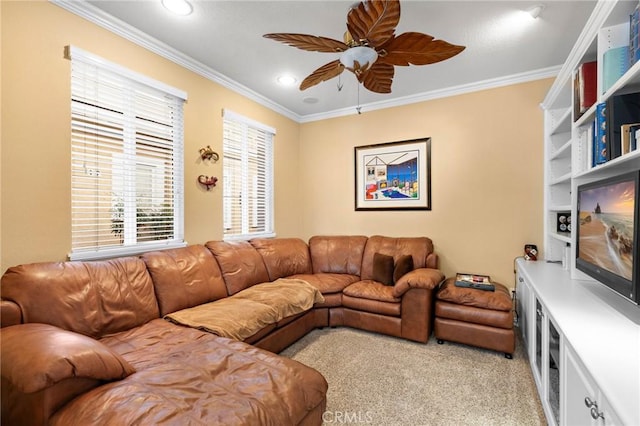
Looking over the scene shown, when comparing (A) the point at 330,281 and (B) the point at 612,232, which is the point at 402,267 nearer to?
(A) the point at 330,281

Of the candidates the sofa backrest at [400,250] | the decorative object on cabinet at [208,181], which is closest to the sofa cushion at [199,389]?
the decorative object on cabinet at [208,181]

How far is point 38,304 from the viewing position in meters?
1.64

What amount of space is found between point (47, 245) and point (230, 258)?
1.38 meters

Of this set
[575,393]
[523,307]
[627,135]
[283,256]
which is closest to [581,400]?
[575,393]

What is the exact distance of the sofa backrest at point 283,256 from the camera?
3.39 metres

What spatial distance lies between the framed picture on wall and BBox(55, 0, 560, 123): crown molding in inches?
22.1

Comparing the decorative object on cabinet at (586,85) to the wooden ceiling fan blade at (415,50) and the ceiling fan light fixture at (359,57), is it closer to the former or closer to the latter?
the wooden ceiling fan blade at (415,50)

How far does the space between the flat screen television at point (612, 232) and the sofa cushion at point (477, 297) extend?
68 centimetres

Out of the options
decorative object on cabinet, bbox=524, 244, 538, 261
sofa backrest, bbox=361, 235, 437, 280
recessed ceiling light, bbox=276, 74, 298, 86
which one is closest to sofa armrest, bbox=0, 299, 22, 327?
recessed ceiling light, bbox=276, 74, 298, 86

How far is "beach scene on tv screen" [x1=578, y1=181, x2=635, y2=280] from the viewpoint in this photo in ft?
4.57

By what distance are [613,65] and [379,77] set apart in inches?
52.8

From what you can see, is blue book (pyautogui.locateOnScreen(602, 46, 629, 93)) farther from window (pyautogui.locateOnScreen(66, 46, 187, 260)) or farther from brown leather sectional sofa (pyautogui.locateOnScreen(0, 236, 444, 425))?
window (pyautogui.locateOnScreen(66, 46, 187, 260))

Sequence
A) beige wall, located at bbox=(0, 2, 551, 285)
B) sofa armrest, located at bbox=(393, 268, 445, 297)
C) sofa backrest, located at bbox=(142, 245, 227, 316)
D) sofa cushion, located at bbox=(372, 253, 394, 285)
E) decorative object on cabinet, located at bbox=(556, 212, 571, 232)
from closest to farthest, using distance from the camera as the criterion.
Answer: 1. beige wall, located at bbox=(0, 2, 551, 285)
2. sofa backrest, located at bbox=(142, 245, 227, 316)
3. sofa armrest, located at bbox=(393, 268, 445, 297)
4. decorative object on cabinet, located at bbox=(556, 212, 571, 232)
5. sofa cushion, located at bbox=(372, 253, 394, 285)

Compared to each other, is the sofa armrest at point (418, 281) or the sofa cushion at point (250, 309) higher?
the sofa armrest at point (418, 281)
